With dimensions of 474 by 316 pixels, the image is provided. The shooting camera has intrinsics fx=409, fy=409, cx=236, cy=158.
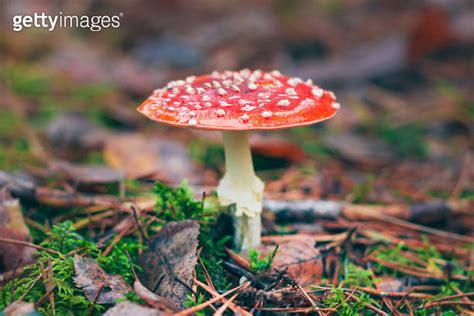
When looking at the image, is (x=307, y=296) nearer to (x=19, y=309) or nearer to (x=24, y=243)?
(x=19, y=309)

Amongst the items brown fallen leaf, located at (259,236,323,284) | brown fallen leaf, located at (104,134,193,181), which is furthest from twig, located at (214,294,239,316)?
brown fallen leaf, located at (104,134,193,181)

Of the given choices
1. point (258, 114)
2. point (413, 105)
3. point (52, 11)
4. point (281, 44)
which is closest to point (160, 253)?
point (258, 114)

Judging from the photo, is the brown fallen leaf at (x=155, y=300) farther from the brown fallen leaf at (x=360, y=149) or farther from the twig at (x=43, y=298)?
the brown fallen leaf at (x=360, y=149)

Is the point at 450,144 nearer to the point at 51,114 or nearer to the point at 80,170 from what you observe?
the point at 80,170

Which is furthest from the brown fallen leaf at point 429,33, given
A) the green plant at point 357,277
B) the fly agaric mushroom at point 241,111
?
the green plant at point 357,277

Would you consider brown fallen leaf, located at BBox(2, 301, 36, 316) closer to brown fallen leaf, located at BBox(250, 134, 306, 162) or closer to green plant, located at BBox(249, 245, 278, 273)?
green plant, located at BBox(249, 245, 278, 273)

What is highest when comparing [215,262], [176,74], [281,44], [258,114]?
[281,44]
